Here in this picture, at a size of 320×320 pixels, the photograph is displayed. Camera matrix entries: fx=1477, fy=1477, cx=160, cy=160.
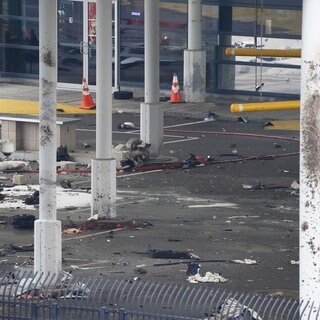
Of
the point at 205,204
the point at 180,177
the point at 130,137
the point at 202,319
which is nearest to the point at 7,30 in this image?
the point at 130,137

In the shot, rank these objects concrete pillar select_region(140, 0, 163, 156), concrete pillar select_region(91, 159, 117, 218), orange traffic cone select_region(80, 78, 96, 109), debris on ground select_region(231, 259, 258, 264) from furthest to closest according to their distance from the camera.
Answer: orange traffic cone select_region(80, 78, 96, 109), concrete pillar select_region(140, 0, 163, 156), concrete pillar select_region(91, 159, 117, 218), debris on ground select_region(231, 259, 258, 264)

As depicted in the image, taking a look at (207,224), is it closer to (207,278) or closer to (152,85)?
(207,278)

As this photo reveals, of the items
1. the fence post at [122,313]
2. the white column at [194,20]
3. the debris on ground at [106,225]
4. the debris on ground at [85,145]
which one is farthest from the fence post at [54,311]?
the white column at [194,20]

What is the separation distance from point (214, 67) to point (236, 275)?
18.4 metres

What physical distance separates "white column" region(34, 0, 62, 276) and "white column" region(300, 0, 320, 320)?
4869 millimetres

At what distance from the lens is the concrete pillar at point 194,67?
35.0 meters

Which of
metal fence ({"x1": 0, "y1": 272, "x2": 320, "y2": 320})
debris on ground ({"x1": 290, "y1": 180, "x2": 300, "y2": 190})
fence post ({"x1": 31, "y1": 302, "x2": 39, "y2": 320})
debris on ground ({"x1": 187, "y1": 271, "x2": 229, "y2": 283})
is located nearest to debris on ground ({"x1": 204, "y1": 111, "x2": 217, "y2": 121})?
debris on ground ({"x1": 290, "y1": 180, "x2": 300, "y2": 190})

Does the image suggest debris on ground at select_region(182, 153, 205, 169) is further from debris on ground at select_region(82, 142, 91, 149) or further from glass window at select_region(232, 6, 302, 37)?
glass window at select_region(232, 6, 302, 37)

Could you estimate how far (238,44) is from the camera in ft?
119

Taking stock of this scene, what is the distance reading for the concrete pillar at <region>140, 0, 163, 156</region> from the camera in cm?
2712

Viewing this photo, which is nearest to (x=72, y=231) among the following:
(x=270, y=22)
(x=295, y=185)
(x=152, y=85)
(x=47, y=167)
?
(x=47, y=167)

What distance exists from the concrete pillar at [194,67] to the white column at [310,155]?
21.6 m

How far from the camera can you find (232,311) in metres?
13.1

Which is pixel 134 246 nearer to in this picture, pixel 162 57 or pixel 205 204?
pixel 205 204
